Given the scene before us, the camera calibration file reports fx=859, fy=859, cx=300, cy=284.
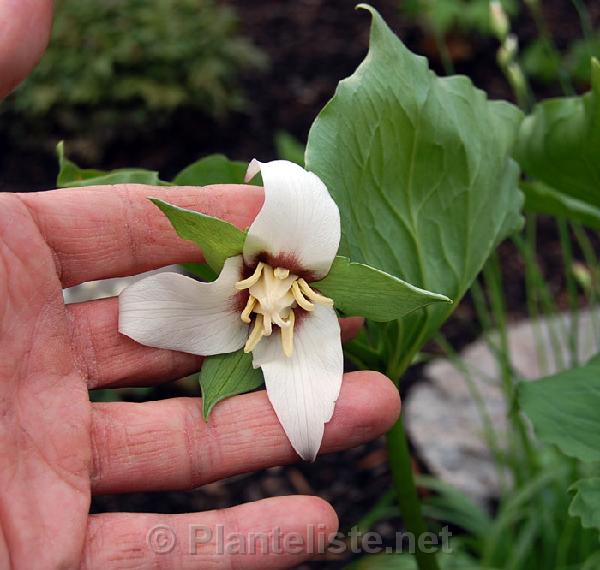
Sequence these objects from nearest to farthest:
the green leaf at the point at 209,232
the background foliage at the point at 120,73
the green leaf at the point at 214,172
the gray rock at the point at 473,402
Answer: the green leaf at the point at 209,232, the green leaf at the point at 214,172, the gray rock at the point at 473,402, the background foliage at the point at 120,73

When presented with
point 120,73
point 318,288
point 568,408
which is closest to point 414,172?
point 318,288

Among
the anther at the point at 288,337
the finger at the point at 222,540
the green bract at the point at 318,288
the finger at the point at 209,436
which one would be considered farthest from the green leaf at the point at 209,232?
the finger at the point at 222,540

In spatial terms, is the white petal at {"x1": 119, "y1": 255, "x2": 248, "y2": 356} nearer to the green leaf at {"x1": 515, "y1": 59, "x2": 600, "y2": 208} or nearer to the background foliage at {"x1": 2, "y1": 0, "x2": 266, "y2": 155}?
the green leaf at {"x1": 515, "y1": 59, "x2": 600, "y2": 208}

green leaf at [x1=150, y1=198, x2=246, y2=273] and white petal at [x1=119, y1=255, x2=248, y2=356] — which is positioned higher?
green leaf at [x1=150, y1=198, x2=246, y2=273]

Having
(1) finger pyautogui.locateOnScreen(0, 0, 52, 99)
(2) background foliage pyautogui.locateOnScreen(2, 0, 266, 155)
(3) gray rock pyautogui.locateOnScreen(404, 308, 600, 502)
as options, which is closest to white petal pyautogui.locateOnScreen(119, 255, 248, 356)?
(1) finger pyautogui.locateOnScreen(0, 0, 52, 99)

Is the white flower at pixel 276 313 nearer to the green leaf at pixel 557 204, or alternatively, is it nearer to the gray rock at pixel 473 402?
the green leaf at pixel 557 204

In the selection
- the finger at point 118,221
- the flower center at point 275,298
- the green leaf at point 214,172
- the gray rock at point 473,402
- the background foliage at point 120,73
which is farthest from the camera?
the background foliage at point 120,73

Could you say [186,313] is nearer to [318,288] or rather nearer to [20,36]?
[318,288]
